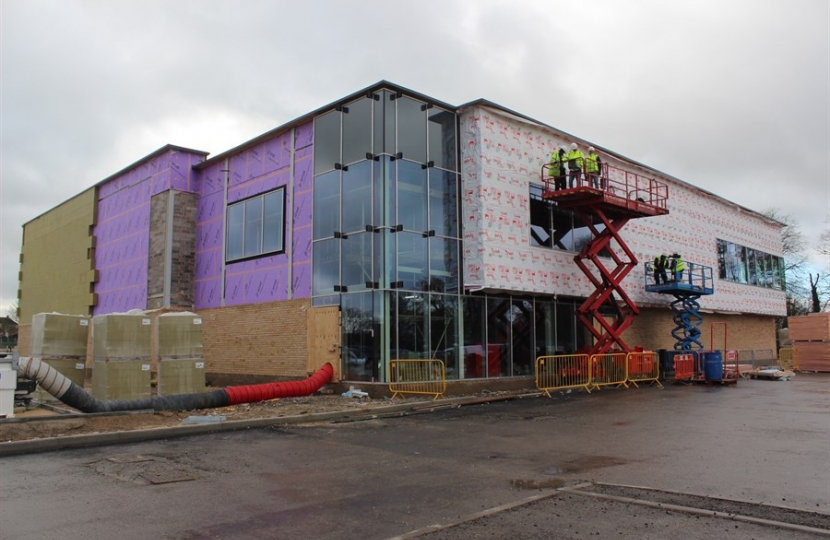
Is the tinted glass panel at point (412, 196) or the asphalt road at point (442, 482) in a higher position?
the tinted glass panel at point (412, 196)

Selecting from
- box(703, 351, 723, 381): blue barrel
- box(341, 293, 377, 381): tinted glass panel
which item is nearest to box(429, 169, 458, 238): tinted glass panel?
box(341, 293, 377, 381): tinted glass panel

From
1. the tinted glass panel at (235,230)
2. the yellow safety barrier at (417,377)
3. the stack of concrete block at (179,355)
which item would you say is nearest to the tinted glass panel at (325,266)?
the yellow safety barrier at (417,377)

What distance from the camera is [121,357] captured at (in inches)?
613

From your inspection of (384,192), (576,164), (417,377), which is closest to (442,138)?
(384,192)

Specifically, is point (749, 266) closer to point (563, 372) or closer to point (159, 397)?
point (563, 372)

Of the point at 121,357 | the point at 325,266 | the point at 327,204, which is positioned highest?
the point at 327,204

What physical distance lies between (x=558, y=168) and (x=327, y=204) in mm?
8052

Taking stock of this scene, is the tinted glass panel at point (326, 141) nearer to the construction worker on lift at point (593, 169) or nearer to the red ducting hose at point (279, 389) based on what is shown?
the red ducting hose at point (279, 389)

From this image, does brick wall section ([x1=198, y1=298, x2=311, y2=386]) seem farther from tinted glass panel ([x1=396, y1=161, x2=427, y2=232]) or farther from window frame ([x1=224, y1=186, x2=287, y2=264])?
tinted glass panel ([x1=396, y1=161, x2=427, y2=232])

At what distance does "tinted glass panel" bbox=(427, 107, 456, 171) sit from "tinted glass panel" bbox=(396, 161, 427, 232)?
2.85 ft

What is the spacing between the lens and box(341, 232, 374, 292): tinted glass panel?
18578mm

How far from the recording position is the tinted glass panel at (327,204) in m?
19.8

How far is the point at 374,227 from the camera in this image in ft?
60.6

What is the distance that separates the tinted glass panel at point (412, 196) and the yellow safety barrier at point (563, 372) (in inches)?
238
